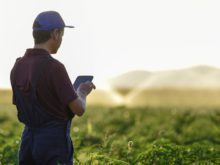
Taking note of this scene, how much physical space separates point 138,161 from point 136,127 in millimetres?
8512

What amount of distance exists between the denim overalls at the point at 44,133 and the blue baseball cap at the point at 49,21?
0.67 feet

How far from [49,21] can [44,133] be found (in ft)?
2.26

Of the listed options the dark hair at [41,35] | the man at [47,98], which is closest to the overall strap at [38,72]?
the man at [47,98]

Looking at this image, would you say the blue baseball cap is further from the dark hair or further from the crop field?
the crop field

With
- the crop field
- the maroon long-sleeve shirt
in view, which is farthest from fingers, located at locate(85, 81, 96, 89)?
the crop field

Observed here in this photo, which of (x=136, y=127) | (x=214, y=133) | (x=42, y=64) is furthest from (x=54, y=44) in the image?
(x=136, y=127)

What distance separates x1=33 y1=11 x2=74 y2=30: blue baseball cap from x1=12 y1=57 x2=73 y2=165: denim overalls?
0.20m

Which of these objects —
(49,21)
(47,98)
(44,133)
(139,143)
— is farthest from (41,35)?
(139,143)

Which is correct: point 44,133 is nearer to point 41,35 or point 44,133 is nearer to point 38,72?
point 38,72

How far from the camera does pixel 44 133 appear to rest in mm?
4418

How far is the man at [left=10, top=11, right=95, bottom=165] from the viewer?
4.34 metres

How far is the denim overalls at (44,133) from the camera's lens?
4.41 metres

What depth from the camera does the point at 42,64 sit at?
14.4 ft

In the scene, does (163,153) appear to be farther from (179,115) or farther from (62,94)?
(179,115)
